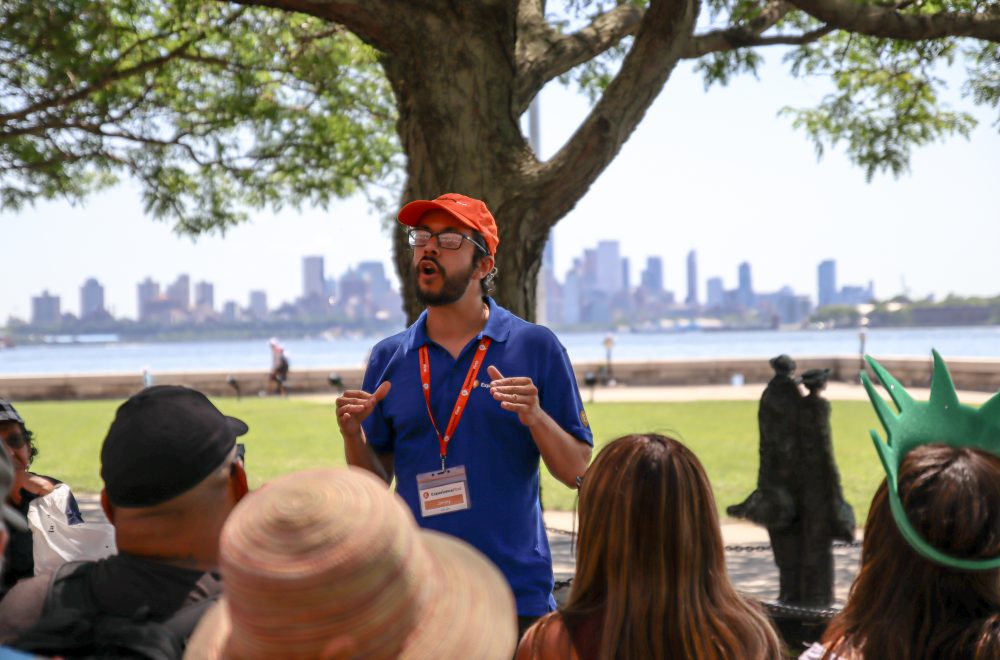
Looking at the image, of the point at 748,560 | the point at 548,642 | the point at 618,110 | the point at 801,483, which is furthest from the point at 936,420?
the point at 748,560

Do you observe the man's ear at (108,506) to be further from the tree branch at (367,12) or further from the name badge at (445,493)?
the tree branch at (367,12)

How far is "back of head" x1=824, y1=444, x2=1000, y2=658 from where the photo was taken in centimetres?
218

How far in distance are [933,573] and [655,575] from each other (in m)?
0.57

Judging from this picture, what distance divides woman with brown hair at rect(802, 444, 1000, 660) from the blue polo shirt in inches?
50.2

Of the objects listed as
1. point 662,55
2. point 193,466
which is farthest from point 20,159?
point 193,466

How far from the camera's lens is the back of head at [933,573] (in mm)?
2184

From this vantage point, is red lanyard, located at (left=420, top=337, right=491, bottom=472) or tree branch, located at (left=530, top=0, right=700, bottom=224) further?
tree branch, located at (left=530, top=0, right=700, bottom=224)

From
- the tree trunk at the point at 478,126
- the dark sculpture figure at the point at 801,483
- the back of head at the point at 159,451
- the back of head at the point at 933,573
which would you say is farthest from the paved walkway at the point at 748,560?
the back of head at the point at 159,451

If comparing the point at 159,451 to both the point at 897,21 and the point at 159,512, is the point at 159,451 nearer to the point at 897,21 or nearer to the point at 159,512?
the point at 159,512

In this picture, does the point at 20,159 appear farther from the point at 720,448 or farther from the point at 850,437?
the point at 850,437

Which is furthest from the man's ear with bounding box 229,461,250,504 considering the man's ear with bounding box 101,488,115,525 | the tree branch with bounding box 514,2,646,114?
the tree branch with bounding box 514,2,646,114

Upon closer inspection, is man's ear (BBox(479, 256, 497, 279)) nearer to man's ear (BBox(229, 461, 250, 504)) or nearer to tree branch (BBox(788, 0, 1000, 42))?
man's ear (BBox(229, 461, 250, 504))

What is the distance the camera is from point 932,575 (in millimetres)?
2258

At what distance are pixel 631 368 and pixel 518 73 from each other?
A: 24.9 metres
